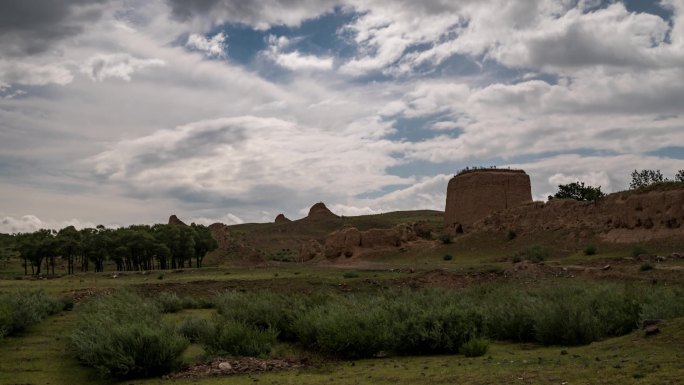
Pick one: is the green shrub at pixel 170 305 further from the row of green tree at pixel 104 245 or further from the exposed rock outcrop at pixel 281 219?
the exposed rock outcrop at pixel 281 219

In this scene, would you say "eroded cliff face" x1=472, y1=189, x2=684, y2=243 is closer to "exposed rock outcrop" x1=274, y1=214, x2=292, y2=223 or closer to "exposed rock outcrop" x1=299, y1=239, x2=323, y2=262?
"exposed rock outcrop" x1=299, y1=239, x2=323, y2=262

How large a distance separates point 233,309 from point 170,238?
53402 millimetres

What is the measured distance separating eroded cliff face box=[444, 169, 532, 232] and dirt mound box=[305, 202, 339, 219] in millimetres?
87560

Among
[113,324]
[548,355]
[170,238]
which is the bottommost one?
[548,355]

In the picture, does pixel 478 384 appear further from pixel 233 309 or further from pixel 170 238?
pixel 170 238

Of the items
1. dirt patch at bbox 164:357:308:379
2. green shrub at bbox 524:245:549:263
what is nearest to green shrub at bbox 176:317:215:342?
dirt patch at bbox 164:357:308:379

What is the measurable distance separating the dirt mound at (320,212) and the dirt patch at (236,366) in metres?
138

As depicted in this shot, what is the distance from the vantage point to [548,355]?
11680 mm

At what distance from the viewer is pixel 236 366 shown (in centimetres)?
1232

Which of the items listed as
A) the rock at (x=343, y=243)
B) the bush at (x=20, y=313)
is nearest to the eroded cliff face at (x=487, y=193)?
the rock at (x=343, y=243)

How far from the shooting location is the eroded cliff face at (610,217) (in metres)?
39.7

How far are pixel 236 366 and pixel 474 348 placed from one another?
5.11 meters

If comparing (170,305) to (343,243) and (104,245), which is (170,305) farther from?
(104,245)

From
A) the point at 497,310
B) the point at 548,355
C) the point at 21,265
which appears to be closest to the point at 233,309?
the point at 497,310
